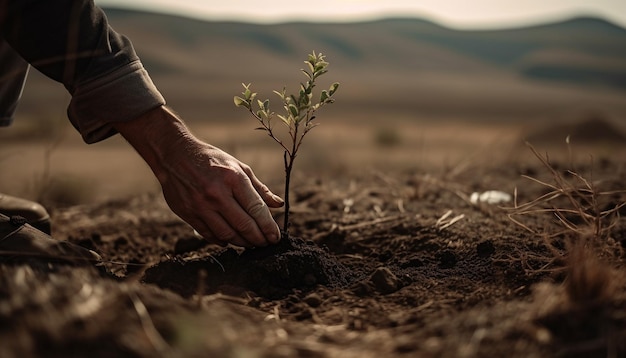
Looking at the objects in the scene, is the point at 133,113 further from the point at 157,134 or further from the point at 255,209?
the point at 255,209

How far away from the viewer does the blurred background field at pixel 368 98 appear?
6849mm

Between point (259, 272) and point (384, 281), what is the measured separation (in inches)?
16.2

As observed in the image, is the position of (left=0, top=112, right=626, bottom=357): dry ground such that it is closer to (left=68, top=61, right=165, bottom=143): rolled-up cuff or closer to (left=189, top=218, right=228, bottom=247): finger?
(left=189, top=218, right=228, bottom=247): finger

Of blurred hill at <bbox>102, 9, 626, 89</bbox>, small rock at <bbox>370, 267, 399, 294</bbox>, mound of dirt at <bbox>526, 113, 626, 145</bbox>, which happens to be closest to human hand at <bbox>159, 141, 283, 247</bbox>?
small rock at <bbox>370, 267, 399, 294</bbox>

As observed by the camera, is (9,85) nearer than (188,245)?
No

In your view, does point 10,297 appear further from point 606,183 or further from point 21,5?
point 606,183

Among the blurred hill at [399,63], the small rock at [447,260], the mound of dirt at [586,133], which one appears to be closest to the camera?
the small rock at [447,260]

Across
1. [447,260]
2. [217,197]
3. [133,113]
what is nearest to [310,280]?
[217,197]

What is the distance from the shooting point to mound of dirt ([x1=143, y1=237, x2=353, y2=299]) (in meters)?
1.91

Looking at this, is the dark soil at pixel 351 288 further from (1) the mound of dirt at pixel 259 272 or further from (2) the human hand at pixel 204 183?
(2) the human hand at pixel 204 183

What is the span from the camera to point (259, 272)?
196cm

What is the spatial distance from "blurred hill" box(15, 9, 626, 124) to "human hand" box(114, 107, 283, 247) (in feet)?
76.0

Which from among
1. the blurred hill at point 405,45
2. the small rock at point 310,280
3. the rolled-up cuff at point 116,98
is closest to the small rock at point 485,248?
the small rock at point 310,280

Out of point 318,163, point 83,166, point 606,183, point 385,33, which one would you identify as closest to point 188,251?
point 606,183
